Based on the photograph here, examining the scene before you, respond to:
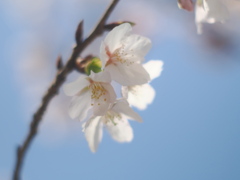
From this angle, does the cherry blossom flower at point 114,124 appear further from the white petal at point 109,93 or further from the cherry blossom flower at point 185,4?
the cherry blossom flower at point 185,4

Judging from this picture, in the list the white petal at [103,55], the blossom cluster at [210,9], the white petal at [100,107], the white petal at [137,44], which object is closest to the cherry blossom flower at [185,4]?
the blossom cluster at [210,9]

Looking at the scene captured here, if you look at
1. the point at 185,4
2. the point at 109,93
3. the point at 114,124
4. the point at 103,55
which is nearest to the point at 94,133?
the point at 114,124

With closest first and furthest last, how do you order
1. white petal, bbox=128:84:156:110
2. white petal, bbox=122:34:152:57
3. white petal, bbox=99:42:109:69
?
white petal, bbox=99:42:109:69
white petal, bbox=122:34:152:57
white petal, bbox=128:84:156:110

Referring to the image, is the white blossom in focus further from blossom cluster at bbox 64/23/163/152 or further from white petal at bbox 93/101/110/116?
white petal at bbox 93/101/110/116

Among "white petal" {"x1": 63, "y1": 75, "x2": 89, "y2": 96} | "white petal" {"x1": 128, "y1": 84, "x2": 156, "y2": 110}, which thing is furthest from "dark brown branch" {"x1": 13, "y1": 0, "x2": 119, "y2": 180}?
"white petal" {"x1": 128, "y1": 84, "x2": 156, "y2": 110}

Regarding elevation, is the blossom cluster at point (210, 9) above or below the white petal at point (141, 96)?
above

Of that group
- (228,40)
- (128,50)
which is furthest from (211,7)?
(228,40)
